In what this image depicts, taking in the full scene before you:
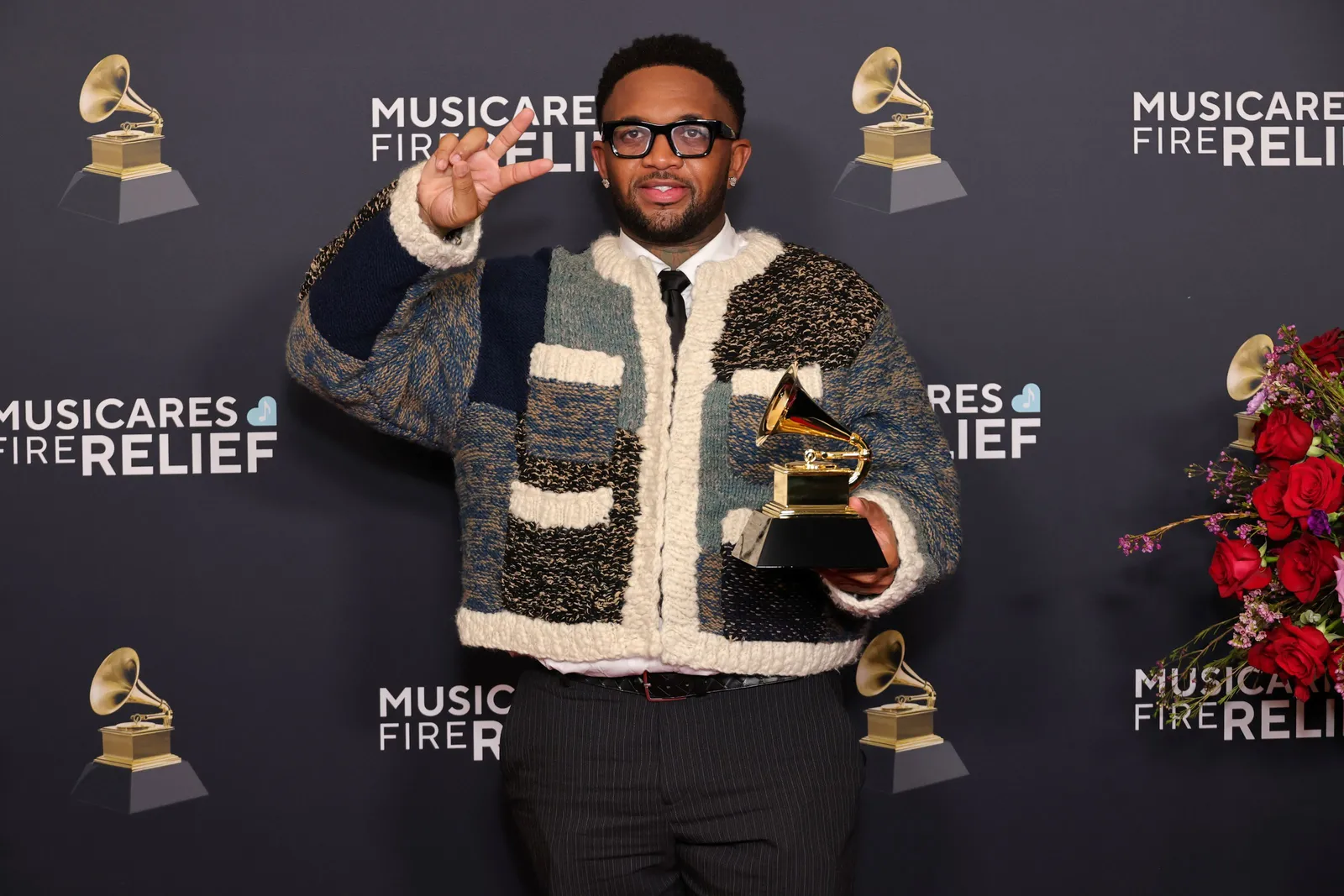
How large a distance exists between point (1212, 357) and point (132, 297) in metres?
1.87

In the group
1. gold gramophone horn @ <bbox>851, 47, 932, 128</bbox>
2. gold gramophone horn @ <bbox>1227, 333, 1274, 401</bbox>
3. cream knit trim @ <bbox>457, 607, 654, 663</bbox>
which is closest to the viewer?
cream knit trim @ <bbox>457, 607, 654, 663</bbox>

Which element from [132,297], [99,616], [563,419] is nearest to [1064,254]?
[563,419]

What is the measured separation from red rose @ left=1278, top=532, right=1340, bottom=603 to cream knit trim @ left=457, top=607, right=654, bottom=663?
3.19ft

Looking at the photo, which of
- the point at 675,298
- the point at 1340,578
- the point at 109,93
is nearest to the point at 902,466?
the point at 675,298

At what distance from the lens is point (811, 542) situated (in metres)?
1.74

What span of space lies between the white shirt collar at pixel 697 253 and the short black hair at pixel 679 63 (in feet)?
0.60

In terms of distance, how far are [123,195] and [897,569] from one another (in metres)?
1.42

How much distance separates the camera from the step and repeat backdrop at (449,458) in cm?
244

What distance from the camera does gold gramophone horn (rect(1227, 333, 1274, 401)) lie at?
264 cm

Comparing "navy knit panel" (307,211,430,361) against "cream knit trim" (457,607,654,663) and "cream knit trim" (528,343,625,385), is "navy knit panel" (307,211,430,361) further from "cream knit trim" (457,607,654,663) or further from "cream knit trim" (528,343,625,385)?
"cream knit trim" (457,607,654,663)

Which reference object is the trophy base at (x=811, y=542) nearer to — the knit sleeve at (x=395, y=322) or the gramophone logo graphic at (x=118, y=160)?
the knit sleeve at (x=395, y=322)

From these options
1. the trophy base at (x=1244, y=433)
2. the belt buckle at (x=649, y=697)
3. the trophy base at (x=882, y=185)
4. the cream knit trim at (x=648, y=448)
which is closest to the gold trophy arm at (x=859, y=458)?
the cream knit trim at (x=648, y=448)

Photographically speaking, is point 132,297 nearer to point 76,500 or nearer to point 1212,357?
point 76,500

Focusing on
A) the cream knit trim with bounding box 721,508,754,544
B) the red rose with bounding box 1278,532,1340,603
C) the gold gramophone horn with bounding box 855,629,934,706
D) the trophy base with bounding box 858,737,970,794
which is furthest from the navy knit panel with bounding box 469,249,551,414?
the red rose with bounding box 1278,532,1340,603
